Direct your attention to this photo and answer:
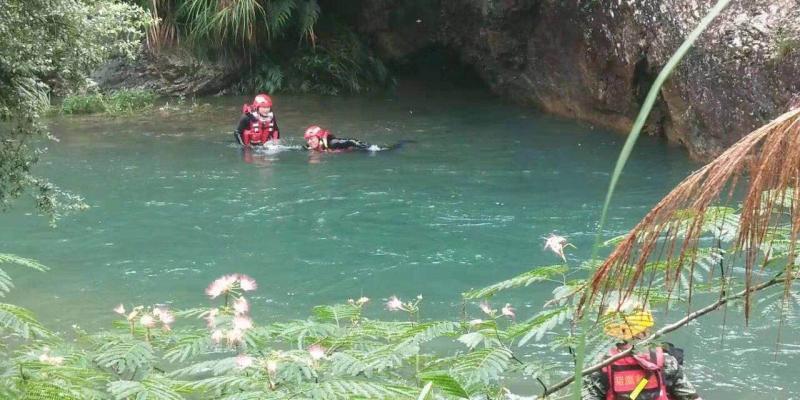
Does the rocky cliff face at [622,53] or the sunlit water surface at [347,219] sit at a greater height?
the rocky cliff face at [622,53]

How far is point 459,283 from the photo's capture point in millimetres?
7945

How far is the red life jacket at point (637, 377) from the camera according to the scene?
169 inches

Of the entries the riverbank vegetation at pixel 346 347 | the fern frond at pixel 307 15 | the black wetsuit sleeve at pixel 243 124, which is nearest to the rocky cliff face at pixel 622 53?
the fern frond at pixel 307 15

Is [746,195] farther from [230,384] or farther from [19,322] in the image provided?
[19,322]

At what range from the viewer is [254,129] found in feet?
42.8

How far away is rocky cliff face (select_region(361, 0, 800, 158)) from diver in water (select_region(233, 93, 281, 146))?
16.2 ft

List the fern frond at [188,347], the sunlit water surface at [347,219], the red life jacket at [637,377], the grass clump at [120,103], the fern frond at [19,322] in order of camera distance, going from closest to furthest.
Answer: the fern frond at [19,322] < the fern frond at [188,347] < the red life jacket at [637,377] < the sunlit water surface at [347,219] < the grass clump at [120,103]

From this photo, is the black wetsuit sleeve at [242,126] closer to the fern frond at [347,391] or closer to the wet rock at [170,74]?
the wet rock at [170,74]

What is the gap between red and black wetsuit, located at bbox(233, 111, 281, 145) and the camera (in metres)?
13.0

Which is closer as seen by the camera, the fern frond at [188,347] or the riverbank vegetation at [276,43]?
the fern frond at [188,347]

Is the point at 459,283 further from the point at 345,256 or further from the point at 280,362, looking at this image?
the point at 280,362

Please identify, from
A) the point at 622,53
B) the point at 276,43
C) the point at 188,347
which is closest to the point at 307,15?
the point at 276,43

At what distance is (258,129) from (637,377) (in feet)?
30.8

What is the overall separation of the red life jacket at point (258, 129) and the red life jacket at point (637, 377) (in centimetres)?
926
